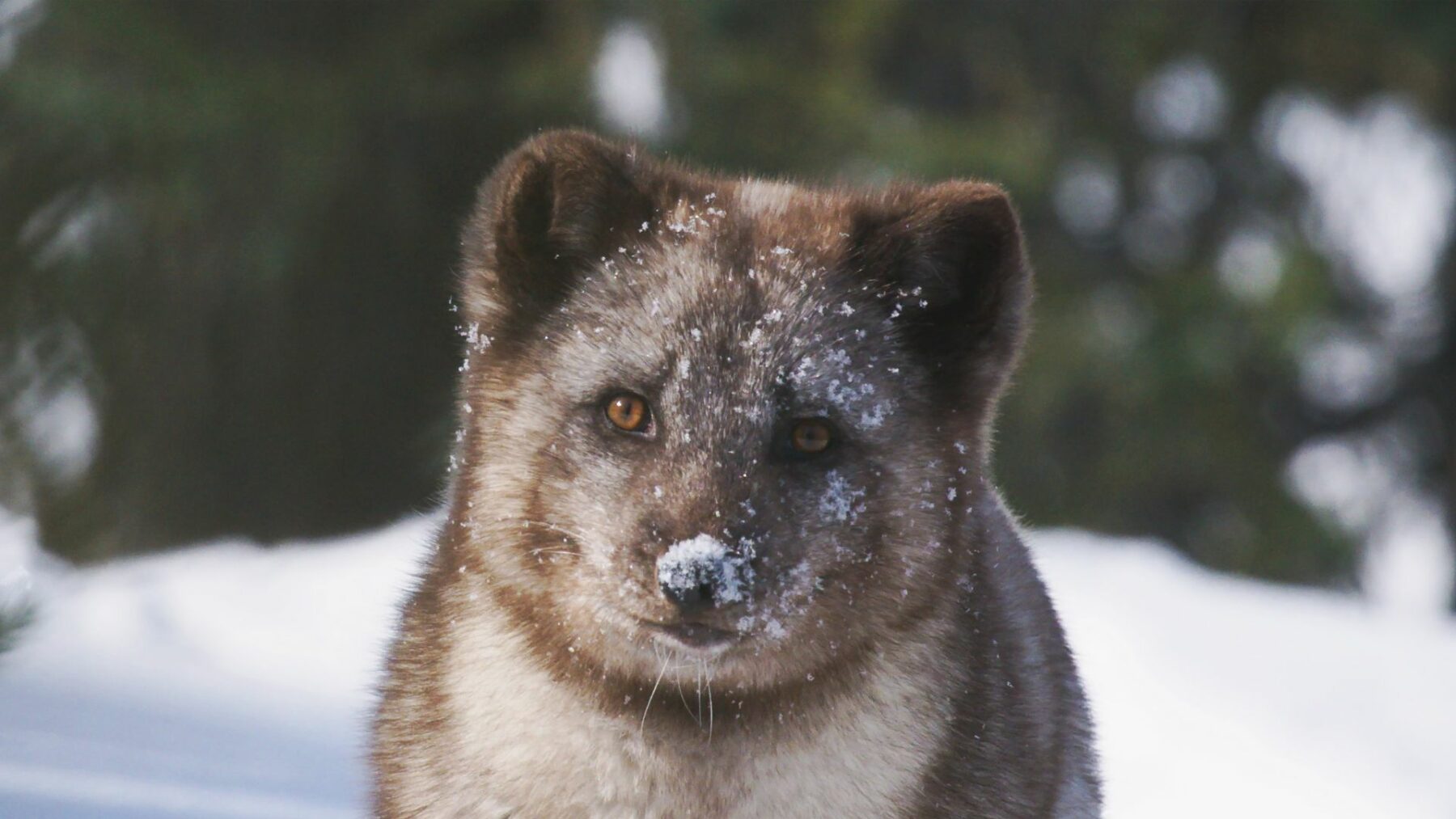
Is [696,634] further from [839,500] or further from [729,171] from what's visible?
[729,171]

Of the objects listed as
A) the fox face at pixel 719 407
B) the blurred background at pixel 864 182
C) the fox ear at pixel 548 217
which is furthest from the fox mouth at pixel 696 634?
the blurred background at pixel 864 182

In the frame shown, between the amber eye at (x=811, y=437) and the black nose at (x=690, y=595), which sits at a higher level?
the amber eye at (x=811, y=437)

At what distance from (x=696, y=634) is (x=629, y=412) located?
0.46 meters

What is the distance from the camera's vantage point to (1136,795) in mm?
5645

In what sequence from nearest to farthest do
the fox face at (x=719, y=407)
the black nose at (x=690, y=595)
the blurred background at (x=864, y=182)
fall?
the black nose at (x=690, y=595) → the fox face at (x=719, y=407) → the blurred background at (x=864, y=182)

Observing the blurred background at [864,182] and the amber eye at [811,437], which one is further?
the blurred background at [864,182]

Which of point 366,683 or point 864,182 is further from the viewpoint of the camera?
point 864,182

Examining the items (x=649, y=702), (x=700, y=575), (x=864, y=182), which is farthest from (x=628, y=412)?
(x=864, y=182)

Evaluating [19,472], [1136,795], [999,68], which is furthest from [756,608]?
[999,68]

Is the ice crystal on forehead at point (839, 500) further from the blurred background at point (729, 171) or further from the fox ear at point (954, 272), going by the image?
the blurred background at point (729, 171)

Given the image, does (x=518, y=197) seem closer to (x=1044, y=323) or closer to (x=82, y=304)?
(x=82, y=304)

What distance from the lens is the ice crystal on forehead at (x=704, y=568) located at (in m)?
2.94

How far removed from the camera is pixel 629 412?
3221mm

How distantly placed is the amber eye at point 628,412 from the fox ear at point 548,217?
0.31 meters
